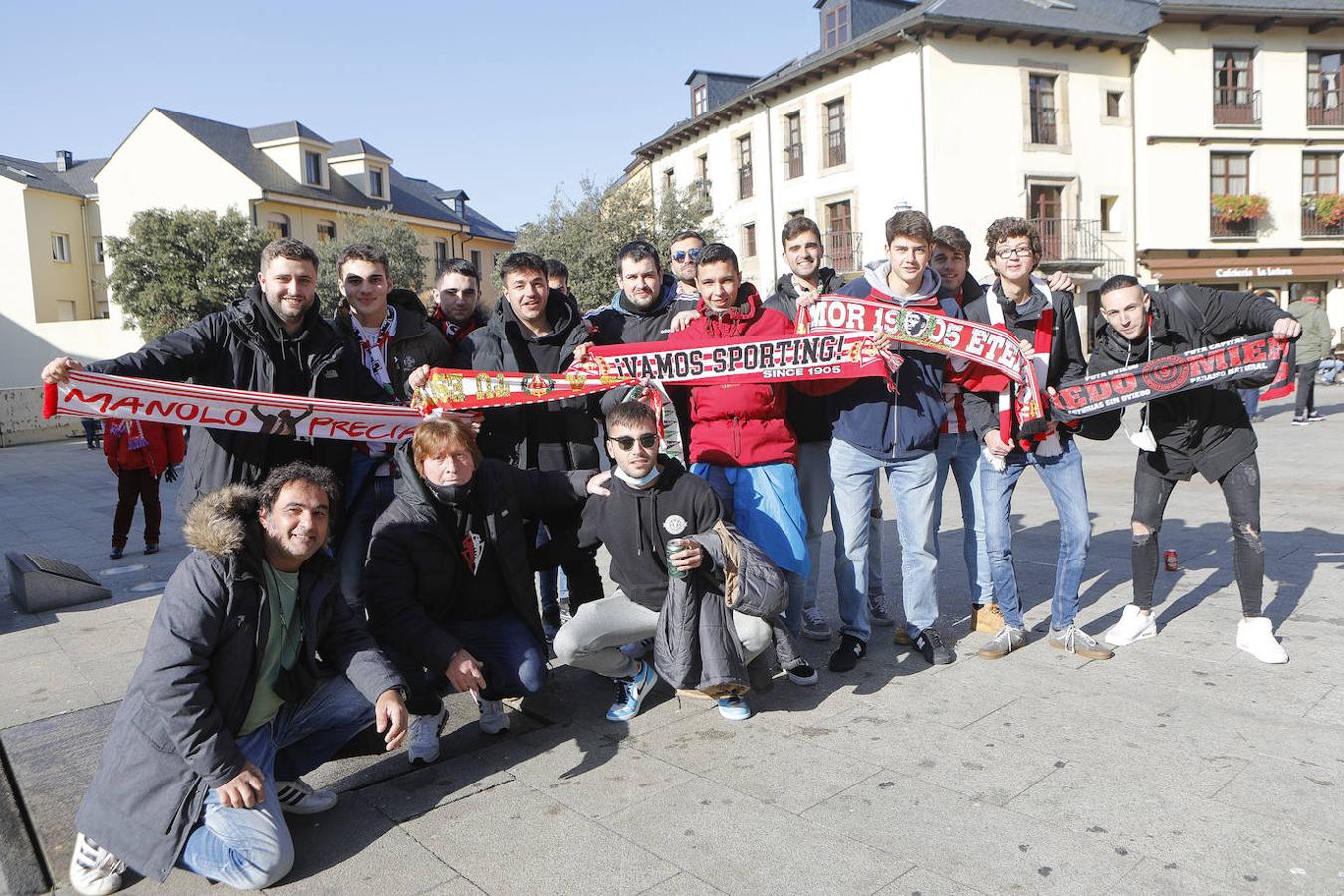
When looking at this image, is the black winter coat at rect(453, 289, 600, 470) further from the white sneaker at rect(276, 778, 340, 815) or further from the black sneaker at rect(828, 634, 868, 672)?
the white sneaker at rect(276, 778, 340, 815)

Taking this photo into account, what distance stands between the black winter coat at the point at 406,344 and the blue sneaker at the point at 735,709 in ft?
7.48

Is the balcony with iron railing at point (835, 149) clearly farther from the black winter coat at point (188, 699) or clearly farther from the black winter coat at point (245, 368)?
the black winter coat at point (188, 699)

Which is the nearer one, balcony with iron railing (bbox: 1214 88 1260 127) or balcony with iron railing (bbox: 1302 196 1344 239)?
balcony with iron railing (bbox: 1214 88 1260 127)

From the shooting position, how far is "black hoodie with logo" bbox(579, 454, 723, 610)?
13.8 ft

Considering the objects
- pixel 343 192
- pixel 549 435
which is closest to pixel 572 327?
pixel 549 435

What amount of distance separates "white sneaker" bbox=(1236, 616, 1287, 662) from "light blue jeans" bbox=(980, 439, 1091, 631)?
819mm

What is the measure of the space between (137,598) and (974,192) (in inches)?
1027

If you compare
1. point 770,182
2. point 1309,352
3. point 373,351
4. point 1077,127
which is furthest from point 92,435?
point 1077,127

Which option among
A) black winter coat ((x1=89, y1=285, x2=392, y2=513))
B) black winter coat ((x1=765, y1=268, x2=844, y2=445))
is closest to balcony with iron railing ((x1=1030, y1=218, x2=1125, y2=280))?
black winter coat ((x1=765, y1=268, x2=844, y2=445))

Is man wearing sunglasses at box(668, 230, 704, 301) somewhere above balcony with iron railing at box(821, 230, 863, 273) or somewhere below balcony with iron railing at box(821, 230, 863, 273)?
below

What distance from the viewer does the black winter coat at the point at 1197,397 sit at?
4.69 meters

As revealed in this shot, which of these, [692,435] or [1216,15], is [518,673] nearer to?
[692,435]

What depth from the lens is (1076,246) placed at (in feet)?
95.3

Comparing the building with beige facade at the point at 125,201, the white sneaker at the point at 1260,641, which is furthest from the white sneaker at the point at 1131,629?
the building with beige facade at the point at 125,201
